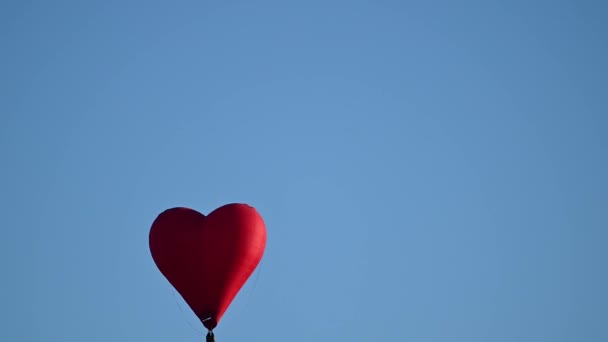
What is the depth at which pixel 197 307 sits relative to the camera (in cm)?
5397

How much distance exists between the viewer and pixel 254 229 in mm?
54594

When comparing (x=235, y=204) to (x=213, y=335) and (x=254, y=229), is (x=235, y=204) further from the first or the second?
(x=213, y=335)

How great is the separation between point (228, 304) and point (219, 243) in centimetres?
227

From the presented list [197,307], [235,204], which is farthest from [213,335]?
[235,204]

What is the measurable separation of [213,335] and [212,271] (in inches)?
106

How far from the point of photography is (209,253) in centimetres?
5412

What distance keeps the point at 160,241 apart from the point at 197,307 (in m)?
2.84

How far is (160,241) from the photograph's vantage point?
54656 millimetres

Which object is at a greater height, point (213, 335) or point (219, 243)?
point (219, 243)

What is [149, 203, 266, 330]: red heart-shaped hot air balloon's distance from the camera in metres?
54.1

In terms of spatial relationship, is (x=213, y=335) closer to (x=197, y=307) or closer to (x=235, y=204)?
(x=197, y=307)

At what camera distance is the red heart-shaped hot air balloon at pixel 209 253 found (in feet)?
177

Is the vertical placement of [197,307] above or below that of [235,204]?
below

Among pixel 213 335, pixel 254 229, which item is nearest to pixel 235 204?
pixel 254 229
